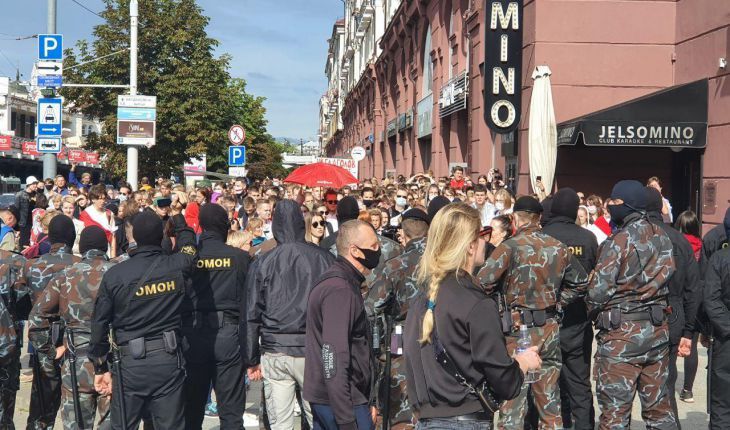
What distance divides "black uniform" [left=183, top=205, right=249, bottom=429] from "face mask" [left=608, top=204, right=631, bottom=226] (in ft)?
9.80

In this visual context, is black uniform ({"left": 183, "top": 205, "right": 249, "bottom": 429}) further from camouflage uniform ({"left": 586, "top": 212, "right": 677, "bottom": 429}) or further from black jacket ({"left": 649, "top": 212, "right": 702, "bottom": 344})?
black jacket ({"left": 649, "top": 212, "right": 702, "bottom": 344})

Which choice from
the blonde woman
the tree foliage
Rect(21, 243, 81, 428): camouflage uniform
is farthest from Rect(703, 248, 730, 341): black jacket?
the tree foliage

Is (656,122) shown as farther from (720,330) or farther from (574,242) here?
(720,330)

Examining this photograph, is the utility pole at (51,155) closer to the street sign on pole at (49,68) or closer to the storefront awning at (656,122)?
the street sign on pole at (49,68)

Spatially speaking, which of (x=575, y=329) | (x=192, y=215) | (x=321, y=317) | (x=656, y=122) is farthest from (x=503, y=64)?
(x=321, y=317)

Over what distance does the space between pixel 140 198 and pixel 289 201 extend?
9019 mm

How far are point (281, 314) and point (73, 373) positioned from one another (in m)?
1.81

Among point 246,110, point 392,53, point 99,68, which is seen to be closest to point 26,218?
point 99,68

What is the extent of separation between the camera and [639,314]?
20.5ft

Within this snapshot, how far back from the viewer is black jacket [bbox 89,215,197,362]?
574 cm

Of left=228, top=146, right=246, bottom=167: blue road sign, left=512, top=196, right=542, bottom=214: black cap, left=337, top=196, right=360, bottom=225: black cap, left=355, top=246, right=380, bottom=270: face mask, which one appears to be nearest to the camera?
left=355, top=246, right=380, bottom=270: face mask

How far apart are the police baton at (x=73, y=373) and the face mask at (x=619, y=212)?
14.1ft

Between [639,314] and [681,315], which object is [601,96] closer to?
[681,315]

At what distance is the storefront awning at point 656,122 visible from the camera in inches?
597
